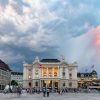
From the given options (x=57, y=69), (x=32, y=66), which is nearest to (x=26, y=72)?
(x=32, y=66)

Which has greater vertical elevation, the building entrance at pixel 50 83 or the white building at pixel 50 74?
the white building at pixel 50 74

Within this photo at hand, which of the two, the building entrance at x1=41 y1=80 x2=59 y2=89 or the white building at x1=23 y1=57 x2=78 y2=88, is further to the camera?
the white building at x1=23 y1=57 x2=78 y2=88

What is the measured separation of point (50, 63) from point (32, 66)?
1077 centimetres

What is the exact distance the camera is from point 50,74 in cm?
17788

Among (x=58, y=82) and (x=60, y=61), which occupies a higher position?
(x=60, y=61)

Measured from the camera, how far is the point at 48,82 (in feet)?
573

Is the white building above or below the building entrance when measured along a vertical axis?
above

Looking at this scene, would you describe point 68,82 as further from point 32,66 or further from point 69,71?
point 32,66

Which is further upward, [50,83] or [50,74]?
[50,74]

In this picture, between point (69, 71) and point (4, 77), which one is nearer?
point (4, 77)

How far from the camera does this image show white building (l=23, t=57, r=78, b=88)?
576 feet

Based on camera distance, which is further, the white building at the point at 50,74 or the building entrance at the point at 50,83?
the white building at the point at 50,74

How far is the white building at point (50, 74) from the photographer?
17550cm

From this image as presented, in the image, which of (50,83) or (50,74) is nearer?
(50,83)
